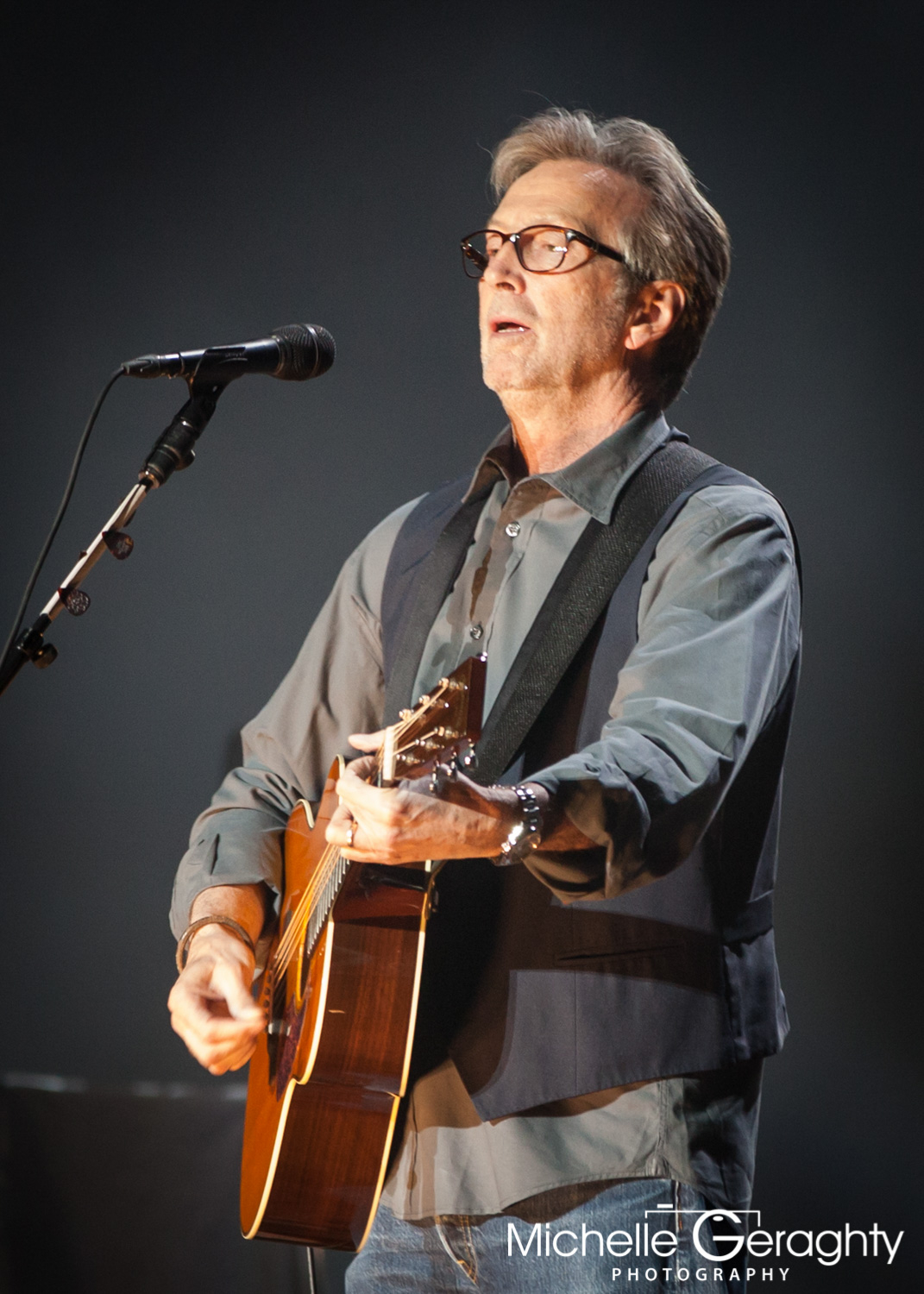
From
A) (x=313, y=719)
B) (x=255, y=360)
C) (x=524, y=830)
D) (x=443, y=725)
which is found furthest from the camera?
(x=313, y=719)

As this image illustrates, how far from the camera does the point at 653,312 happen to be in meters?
1.86

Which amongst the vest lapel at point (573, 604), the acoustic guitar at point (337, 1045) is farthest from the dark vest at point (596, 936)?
the acoustic guitar at point (337, 1045)

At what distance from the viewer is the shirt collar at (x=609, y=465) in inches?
64.8

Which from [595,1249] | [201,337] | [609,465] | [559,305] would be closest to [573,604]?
[609,465]

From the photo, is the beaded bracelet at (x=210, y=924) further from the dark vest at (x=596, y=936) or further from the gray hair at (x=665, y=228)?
the gray hair at (x=665, y=228)

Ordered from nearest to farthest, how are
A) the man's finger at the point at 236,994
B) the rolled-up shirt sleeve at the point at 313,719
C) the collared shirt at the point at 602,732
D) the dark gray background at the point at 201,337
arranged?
the collared shirt at the point at 602,732 < the man's finger at the point at 236,994 < the rolled-up shirt sleeve at the point at 313,719 < the dark gray background at the point at 201,337

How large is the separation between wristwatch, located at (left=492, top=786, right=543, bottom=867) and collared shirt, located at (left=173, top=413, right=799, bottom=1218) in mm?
31

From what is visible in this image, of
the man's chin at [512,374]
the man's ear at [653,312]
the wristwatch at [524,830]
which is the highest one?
the man's ear at [653,312]

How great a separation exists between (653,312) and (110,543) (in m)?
0.90

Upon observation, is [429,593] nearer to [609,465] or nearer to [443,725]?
[609,465]

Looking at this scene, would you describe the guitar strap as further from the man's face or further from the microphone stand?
the microphone stand

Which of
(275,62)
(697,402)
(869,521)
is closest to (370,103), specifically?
(275,62)

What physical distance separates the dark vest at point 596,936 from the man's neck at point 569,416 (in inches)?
7.6

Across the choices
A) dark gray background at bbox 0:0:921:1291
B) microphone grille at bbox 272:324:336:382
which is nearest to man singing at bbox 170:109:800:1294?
microphone grille at bbox 272:324:336:382
